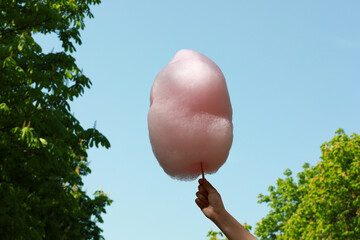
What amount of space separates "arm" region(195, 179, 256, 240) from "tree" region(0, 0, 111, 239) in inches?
240

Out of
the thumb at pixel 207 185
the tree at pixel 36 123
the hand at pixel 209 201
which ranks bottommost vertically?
the hand at pixel 209 201

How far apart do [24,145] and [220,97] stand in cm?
651

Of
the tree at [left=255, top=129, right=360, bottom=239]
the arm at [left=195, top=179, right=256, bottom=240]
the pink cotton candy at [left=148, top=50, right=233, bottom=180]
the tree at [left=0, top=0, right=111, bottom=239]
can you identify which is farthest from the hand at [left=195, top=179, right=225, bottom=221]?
the tree at [left=255, top=129, right=360, bottom=239]

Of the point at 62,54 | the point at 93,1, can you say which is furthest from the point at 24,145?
the point at 93,1

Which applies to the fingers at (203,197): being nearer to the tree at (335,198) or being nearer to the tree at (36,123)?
the tree at (36,123)

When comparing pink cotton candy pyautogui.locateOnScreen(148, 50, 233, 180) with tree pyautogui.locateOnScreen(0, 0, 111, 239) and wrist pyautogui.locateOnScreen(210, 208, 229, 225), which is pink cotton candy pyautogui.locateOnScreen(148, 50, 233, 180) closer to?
wrist pyautogui.locateOnScreen(210, 208, 229, 225)

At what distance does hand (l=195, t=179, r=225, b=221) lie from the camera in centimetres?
272

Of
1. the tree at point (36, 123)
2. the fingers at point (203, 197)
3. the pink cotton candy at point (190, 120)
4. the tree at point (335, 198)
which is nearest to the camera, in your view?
the fingers at point (203, 197)

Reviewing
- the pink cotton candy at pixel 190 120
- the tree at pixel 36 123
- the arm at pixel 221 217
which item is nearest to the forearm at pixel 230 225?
the arm at pixel 221 217

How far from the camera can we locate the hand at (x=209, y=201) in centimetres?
272

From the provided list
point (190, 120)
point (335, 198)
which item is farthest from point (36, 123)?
point (335, 198)

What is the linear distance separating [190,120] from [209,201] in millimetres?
593

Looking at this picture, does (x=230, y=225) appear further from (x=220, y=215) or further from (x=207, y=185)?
(x=207, y=185)

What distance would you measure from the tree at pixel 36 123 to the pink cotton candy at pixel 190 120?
221 inches
